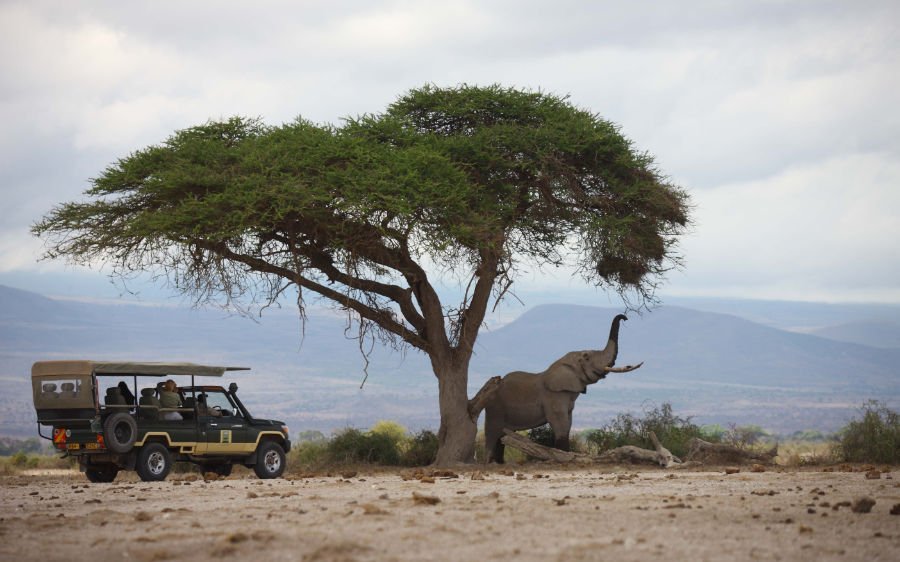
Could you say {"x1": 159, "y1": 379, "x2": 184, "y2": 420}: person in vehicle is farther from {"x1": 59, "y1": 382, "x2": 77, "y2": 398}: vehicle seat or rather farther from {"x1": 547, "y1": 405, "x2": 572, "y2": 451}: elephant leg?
{"x1": 547, "y1": 405, "x2": 572, "y2": 451}: elephant leg

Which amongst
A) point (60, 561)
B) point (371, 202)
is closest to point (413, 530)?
point (60, 561)

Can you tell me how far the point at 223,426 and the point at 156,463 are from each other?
58.6 inches

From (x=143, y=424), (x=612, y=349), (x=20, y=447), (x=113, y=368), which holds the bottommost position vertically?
(x=20, y=447)

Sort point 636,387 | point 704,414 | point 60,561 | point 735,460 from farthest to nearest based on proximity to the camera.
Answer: point 636,387 < point 704,414 < point 735,460 < point 60,561

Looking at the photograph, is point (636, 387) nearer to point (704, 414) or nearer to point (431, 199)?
point (704, 414)

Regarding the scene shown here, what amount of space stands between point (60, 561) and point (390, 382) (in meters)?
178

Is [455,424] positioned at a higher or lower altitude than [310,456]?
higher

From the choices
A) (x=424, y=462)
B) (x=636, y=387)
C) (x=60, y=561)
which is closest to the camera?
(x=60, y=561)

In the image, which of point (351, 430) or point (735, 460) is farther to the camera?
point (351, 430)

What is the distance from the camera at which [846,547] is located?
12031mm

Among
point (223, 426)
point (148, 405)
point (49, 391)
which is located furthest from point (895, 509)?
point (49, 391)

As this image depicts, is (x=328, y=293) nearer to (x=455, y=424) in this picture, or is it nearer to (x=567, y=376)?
(x=455, y=424)

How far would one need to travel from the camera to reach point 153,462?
70.2 feet

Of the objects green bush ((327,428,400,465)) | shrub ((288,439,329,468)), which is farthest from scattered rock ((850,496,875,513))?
shrub ((288,439,329,468))
